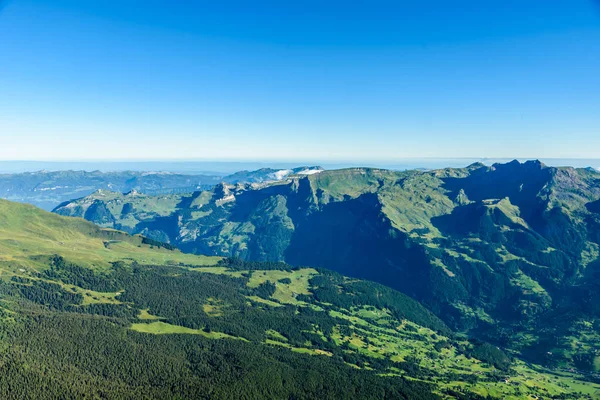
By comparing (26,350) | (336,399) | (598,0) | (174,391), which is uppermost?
(598,0)

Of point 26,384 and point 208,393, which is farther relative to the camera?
point 208,393

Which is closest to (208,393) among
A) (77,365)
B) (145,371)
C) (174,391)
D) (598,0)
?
(174,391)

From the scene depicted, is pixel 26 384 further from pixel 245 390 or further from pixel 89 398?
pixel 245 390

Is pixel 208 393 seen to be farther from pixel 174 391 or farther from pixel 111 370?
pixel 111 370

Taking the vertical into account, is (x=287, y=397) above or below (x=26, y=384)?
below

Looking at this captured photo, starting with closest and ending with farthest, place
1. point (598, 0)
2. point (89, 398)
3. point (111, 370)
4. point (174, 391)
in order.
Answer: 1. point (598, 0)
2. point (89, 398)
3. point (174, 391)
4. point (111, 370)

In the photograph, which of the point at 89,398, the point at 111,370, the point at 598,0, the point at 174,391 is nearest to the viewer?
the point at 598,0

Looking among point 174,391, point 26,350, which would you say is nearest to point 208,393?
point 174,391

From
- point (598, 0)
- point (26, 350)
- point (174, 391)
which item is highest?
point (598, 0)

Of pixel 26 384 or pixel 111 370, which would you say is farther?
pixel 111 370
